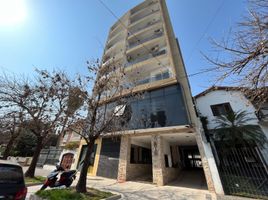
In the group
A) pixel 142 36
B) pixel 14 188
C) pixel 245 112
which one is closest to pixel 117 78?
pixel 14 188

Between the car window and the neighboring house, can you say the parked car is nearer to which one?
the car window

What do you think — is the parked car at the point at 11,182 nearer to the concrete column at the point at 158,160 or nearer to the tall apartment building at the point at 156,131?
the tall apartment building at the point at 156,131

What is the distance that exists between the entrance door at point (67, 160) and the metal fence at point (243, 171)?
13.9 meters

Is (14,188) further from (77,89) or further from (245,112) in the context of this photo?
(245,112)

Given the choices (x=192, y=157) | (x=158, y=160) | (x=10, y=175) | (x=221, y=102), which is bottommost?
(x=10, y=175)

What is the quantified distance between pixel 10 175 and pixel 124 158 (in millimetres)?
8714

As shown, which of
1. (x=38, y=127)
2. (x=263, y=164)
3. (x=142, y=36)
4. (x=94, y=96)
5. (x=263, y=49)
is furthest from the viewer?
(x=142, y=36)

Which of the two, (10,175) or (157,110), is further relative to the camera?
(157,110)

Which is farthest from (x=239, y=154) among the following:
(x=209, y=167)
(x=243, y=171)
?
(x=209, y=167)

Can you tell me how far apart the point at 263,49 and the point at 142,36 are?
18.5 m

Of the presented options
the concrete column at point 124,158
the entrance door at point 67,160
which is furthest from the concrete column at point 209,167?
the entrance door at point 67,160

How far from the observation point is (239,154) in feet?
33.1

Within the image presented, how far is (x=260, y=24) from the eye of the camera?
127 inches

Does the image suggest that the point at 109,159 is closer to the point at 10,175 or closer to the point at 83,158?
the point at 83,158
